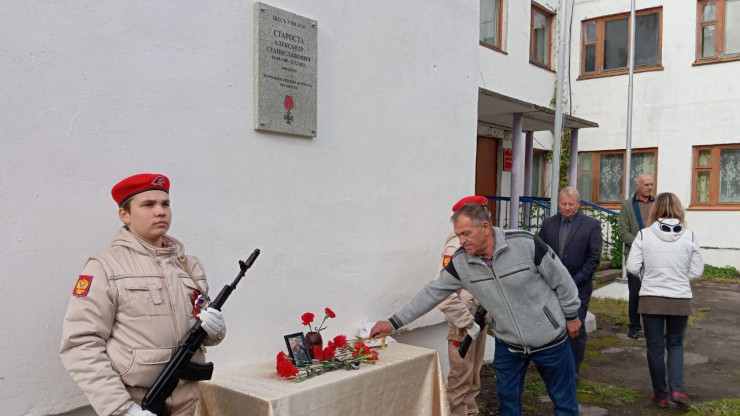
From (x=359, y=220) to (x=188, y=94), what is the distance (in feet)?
5.39

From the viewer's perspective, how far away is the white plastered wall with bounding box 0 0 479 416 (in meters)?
2.64

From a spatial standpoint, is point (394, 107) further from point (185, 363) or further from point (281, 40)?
point (185, 363)

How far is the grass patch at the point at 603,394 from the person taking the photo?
497cm

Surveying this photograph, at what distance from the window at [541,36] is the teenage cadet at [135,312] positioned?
11220 millimetres

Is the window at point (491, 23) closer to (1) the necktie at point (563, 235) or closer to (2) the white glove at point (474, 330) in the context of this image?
(1) the necktie at point (563, 235)

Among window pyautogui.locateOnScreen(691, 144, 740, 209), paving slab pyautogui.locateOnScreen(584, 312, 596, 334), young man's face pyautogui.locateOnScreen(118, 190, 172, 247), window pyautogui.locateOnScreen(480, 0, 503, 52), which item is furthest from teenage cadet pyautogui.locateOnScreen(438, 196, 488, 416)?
window pyautogui.locateOnScreen(691, 144, 740, 209)

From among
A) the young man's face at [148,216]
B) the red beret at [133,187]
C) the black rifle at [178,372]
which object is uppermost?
the red beret at [133,187]

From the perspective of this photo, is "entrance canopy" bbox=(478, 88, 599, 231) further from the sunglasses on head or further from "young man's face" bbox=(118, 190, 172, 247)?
"young man's face" bbox=(118, 190, 172, 247)

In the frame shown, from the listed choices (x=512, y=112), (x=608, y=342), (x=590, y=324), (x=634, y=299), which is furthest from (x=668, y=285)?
(x=512, y=112)

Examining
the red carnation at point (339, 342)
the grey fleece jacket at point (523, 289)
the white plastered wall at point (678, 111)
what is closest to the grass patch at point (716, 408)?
the grey fleece jacket at point (523, 289)

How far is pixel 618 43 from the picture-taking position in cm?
1371

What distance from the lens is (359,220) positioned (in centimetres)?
437

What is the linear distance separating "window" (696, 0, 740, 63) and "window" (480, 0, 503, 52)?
4.79m

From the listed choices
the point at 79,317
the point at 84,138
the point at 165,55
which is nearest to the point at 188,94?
the point at 165,55
